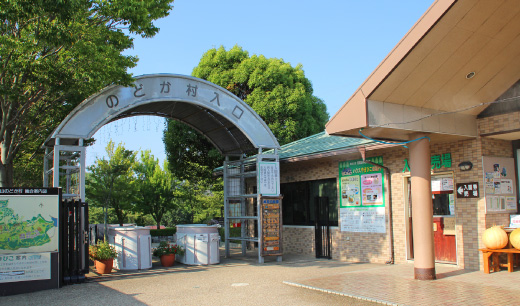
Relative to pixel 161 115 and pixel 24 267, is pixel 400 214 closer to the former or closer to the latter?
pixel 161 115

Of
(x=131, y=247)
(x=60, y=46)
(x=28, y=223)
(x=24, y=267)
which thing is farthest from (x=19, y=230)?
(x=60, y=46)

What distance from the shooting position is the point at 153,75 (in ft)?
Result: 40.2

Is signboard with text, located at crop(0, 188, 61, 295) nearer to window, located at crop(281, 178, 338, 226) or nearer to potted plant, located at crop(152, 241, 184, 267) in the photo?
potted plant, located at crop(152, 241, 184, 267)

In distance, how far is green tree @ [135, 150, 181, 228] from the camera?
3005 centimetres

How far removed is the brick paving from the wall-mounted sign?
1668 mm

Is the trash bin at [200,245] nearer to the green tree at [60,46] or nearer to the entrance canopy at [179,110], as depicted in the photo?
the entrance canopy at [179,110]

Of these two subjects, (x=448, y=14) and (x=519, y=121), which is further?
(x=519, y=121)

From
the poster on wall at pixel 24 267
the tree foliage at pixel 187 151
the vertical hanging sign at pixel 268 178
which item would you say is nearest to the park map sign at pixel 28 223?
the poster on wall at pixel 24 267

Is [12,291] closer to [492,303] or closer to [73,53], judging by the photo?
[73,53]

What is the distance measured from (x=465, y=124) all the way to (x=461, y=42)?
8.19ft

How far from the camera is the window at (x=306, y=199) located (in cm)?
1436

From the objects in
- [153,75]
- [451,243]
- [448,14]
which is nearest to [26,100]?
[153,75]

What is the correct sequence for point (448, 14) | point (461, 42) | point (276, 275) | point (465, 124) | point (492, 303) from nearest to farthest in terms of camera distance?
1. point (492, 303)
2. point (448, 14)
3. point (461, 42)
4. point (465, 124)
5. point (276, 275)

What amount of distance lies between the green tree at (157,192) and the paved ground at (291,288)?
18480 millimetres
